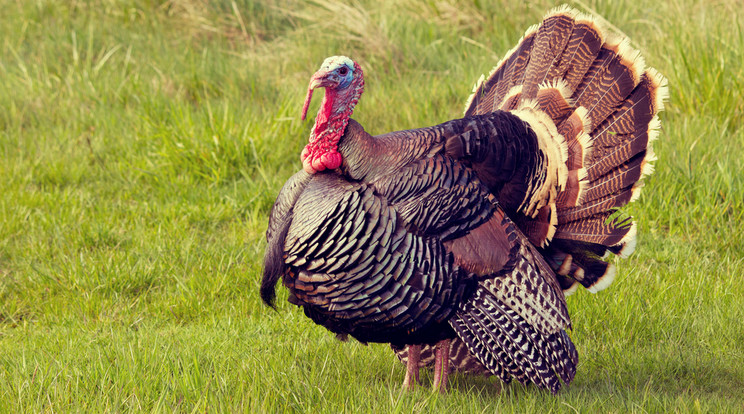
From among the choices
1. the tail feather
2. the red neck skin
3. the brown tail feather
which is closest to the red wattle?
the red neck skin

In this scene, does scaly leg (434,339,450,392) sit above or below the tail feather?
below

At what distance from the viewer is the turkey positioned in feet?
10.4

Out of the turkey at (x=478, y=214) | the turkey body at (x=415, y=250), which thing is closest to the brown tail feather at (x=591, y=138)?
the turkey at (x=478, y=214)

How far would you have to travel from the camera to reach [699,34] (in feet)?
21.5

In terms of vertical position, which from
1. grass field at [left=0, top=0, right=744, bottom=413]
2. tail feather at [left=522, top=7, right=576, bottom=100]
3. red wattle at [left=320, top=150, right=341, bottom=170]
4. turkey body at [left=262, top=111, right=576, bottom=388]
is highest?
tail feather at [left=522, top=7, right=576, bottom=100]

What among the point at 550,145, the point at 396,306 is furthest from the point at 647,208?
the point at 396,306

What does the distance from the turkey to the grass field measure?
1.00 ft

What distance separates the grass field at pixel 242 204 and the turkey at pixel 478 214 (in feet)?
1.00

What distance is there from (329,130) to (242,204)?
8.60ft

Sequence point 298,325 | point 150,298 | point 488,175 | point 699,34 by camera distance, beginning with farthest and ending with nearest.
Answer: point 699,34
point 150,298
point 298,325
point 488,175

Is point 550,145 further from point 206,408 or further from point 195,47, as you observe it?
point 195,47

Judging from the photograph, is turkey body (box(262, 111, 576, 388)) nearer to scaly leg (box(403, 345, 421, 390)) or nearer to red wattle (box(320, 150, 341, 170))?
red wattle (box(320, 150, 341, 170))

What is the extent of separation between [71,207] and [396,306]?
3.54 meters

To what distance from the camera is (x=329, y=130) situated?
10.7 feet
